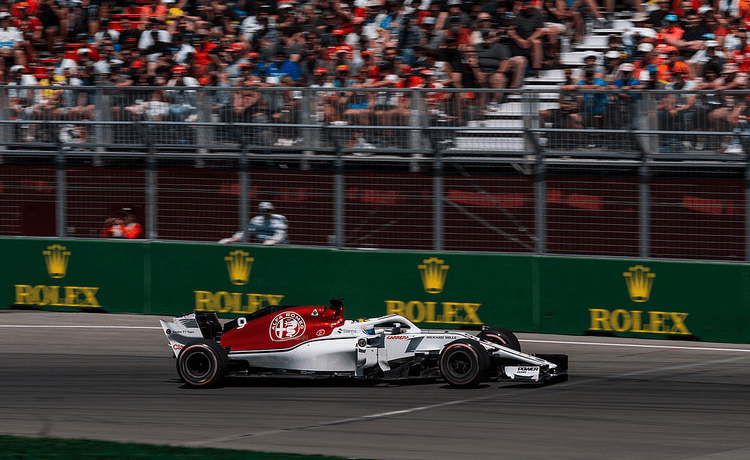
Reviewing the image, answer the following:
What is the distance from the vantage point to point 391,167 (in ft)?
51.9

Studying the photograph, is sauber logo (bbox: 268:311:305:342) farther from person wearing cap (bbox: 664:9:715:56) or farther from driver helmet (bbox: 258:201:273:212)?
person wearing cap (bbox: 664:9:715:56)

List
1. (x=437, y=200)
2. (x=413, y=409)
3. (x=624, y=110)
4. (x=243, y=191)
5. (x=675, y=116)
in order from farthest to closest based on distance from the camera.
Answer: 1. (x=243, y=191)
2. (x=437, y=200)
3. (x=624, y=110)
4. (x=675, y=116)
5. (x=413, y=409)

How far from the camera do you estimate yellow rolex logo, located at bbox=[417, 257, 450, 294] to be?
1579cm

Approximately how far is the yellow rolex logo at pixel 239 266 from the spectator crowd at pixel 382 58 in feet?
6.46

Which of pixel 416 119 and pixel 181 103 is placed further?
pixel 181 103

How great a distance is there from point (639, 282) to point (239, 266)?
18.7 ft

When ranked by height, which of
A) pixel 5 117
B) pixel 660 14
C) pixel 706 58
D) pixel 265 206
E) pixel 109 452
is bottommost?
pixel 109 452

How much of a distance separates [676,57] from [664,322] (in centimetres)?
357

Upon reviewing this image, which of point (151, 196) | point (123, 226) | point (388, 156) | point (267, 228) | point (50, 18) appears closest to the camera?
point (388, 156)

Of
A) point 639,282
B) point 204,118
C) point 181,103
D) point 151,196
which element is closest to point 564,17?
point 639,282

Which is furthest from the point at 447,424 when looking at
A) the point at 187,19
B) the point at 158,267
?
the point at 187,19

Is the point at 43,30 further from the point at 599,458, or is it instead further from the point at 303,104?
the point at 599,458

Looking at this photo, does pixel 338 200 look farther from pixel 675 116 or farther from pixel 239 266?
pixel 675 116

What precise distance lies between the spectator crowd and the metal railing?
0.15 ft
